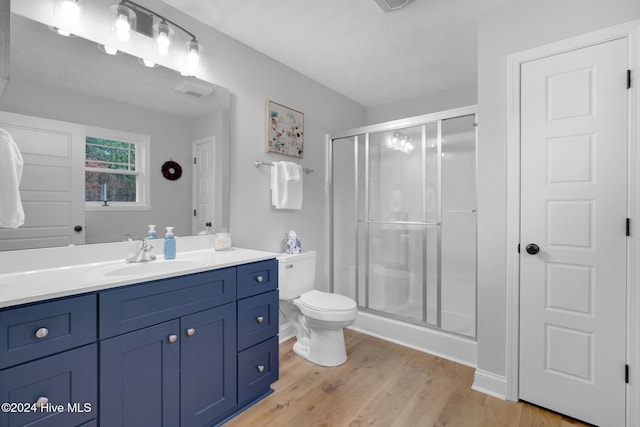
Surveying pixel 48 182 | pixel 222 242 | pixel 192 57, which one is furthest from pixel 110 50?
pixel 222 242

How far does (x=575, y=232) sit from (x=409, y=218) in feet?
3.98

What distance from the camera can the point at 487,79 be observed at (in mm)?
1950

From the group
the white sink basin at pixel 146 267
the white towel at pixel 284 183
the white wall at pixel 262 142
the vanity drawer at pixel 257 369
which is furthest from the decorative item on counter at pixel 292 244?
the white sink basin at pixel 146 267

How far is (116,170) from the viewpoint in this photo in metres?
1.75

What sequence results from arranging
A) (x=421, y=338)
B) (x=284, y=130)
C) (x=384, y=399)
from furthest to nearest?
(x=284, y=130) < (x=421, y=338) < (x=384, y=399)

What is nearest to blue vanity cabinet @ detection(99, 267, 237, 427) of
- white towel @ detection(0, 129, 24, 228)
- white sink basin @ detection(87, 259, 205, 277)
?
white sink basin @ detection(87, 259, 205, 277)

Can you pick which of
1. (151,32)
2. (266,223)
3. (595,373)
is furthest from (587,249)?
(151,32)

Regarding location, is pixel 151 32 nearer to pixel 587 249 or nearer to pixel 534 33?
pixel 534 33

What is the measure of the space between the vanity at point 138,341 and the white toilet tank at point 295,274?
39 cm

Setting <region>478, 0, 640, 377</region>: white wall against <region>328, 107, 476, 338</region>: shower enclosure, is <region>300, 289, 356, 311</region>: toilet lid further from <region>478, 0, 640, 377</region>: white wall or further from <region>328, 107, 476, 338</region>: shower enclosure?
<region>478, 0, 640, 377</region>: white wall

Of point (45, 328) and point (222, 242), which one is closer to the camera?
point (45, 328)

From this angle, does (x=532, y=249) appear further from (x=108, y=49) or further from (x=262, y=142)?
(x=108, y=49)

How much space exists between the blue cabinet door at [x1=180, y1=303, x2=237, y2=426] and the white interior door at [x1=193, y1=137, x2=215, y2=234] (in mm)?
706

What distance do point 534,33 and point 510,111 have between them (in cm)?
44
